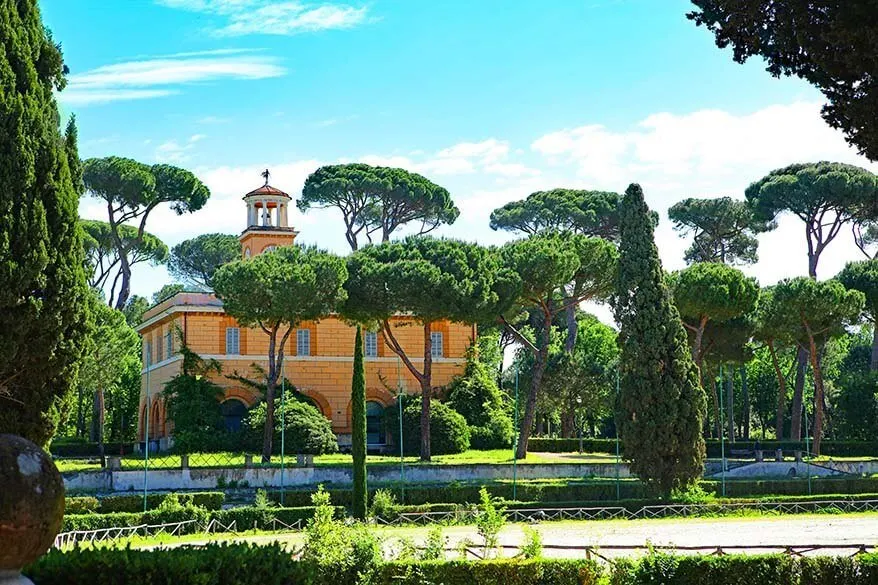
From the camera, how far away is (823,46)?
1230cm

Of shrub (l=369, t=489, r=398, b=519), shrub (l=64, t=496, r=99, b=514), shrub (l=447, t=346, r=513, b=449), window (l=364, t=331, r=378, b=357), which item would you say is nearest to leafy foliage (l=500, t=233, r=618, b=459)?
shrub (l=447, t=346, r=513, b=449)

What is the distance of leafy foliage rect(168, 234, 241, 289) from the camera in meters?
71.4

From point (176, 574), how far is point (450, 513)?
22.2 m


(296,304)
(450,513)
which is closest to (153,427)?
(296,304)

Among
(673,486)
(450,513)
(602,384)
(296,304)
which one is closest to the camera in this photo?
(450,513)

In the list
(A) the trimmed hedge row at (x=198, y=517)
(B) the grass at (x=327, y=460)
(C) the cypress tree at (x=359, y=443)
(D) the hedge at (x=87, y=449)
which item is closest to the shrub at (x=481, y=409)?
(B) the grass at (x=327, y=460)

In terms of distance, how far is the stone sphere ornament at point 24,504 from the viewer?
669cm

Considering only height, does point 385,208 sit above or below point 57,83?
above

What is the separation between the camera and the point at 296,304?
1577 inches

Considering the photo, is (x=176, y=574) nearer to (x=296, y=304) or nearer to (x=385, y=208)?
(x=296, y=304)

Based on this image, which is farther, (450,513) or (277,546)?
(450,513)

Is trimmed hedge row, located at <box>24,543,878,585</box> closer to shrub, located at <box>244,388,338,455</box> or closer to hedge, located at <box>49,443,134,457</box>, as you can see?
shrub, located at <box>244,388,338,455</box>

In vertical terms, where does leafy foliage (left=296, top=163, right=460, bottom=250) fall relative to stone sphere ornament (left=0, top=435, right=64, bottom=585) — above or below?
above

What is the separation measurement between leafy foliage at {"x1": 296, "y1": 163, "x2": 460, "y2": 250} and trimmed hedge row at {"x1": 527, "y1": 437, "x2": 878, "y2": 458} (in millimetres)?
16142
